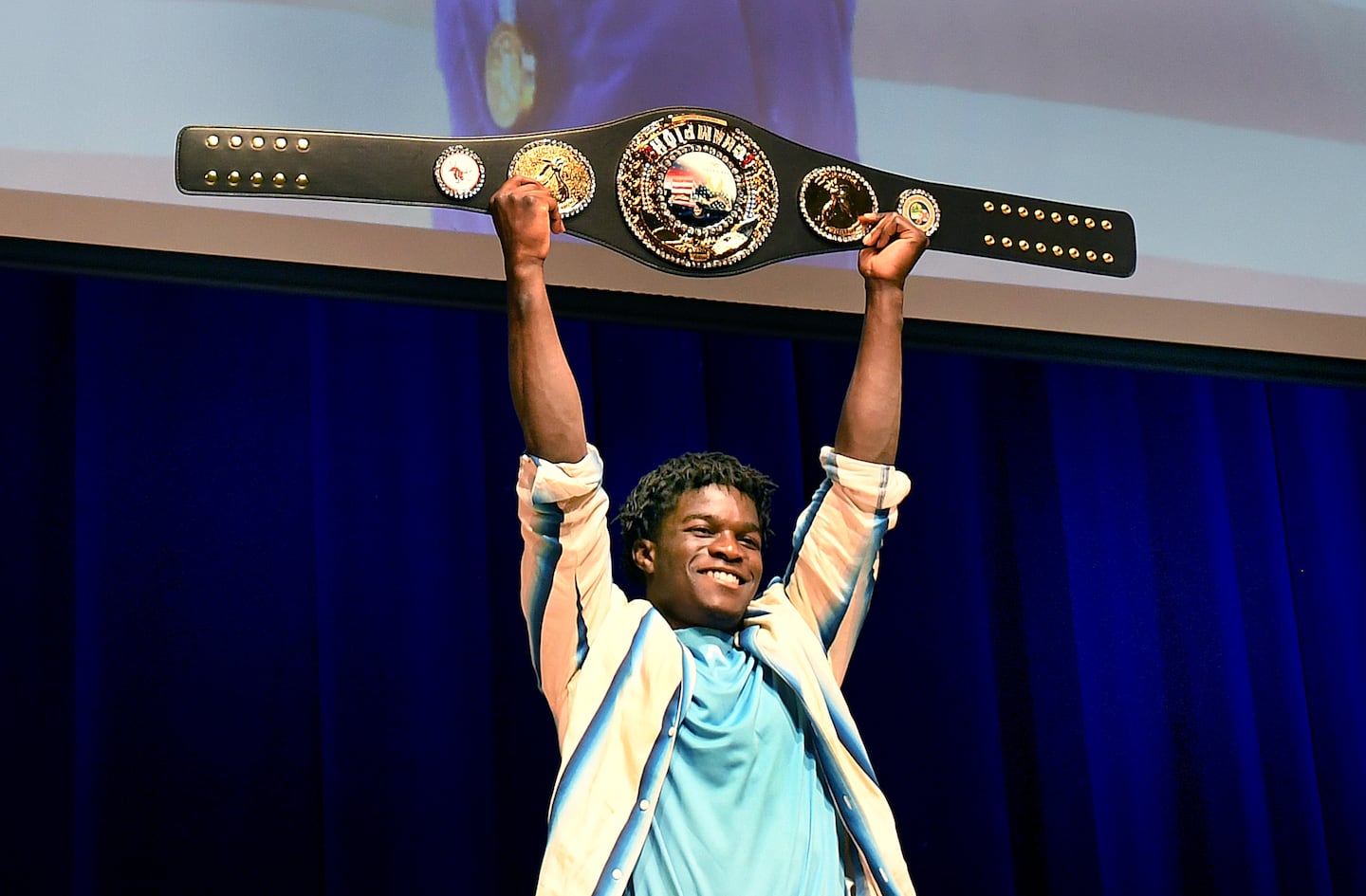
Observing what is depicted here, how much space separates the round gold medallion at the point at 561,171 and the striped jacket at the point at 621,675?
0.97ft

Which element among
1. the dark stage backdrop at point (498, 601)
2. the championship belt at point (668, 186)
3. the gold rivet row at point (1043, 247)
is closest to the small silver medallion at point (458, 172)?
the championship belt at point (668, 186)

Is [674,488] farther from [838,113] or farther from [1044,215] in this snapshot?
[838,113]

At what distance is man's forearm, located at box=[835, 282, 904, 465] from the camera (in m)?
2.02

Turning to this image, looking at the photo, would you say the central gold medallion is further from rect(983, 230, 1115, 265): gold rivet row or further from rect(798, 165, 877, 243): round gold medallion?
rect(983, 230, 1115, 265): gold rivet row

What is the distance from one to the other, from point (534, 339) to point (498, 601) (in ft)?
3.13

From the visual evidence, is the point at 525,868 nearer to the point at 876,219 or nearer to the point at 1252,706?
the point at 876,219

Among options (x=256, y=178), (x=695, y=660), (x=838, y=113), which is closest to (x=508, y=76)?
(x=838, y=113)

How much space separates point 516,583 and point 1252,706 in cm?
145

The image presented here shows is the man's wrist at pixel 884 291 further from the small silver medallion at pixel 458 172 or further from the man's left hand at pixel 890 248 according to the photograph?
the small silver medallion at pixel 458 172

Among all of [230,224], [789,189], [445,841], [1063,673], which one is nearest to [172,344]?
[230,224]

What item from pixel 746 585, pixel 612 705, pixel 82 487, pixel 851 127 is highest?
pixel 851 127

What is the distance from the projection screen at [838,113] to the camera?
2.48 m

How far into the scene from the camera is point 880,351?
205 centimetres

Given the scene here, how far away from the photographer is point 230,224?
2.62 m
